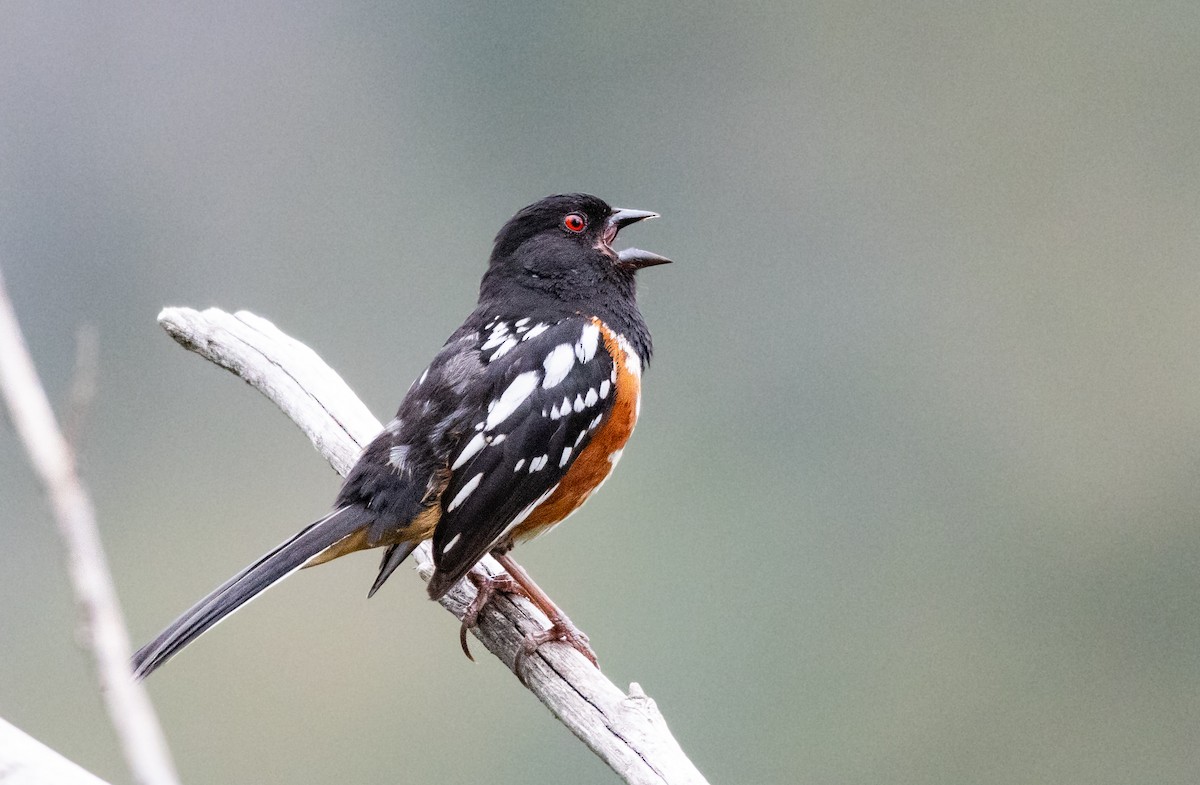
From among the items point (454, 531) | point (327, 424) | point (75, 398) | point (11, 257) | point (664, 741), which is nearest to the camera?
point (75, 398)

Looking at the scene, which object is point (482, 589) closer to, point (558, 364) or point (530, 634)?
point (530, 634)

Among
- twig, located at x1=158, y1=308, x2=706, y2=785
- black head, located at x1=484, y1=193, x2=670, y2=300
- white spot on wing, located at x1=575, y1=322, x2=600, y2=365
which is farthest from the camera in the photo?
black head, located at x1=484, y1=193, x2=670, y2=300

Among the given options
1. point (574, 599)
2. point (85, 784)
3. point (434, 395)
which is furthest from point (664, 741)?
point (574, 599)

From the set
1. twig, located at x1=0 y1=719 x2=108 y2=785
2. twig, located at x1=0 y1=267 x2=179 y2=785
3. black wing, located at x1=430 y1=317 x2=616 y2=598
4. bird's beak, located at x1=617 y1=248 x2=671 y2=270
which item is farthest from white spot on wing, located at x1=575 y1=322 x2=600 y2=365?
twig, located at x1=0 y1=267 x2=179 y2=785


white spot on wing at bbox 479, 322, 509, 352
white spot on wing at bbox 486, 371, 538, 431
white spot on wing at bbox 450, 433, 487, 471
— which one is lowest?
white spot on wing at bbox 450, 433, 487, 471

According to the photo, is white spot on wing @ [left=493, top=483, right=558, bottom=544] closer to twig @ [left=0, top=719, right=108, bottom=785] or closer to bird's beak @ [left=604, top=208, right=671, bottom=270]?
bird's beak @ [left=604, top=208, right=671, bottom=270]

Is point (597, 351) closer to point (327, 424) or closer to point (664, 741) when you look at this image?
point (327, 424)
